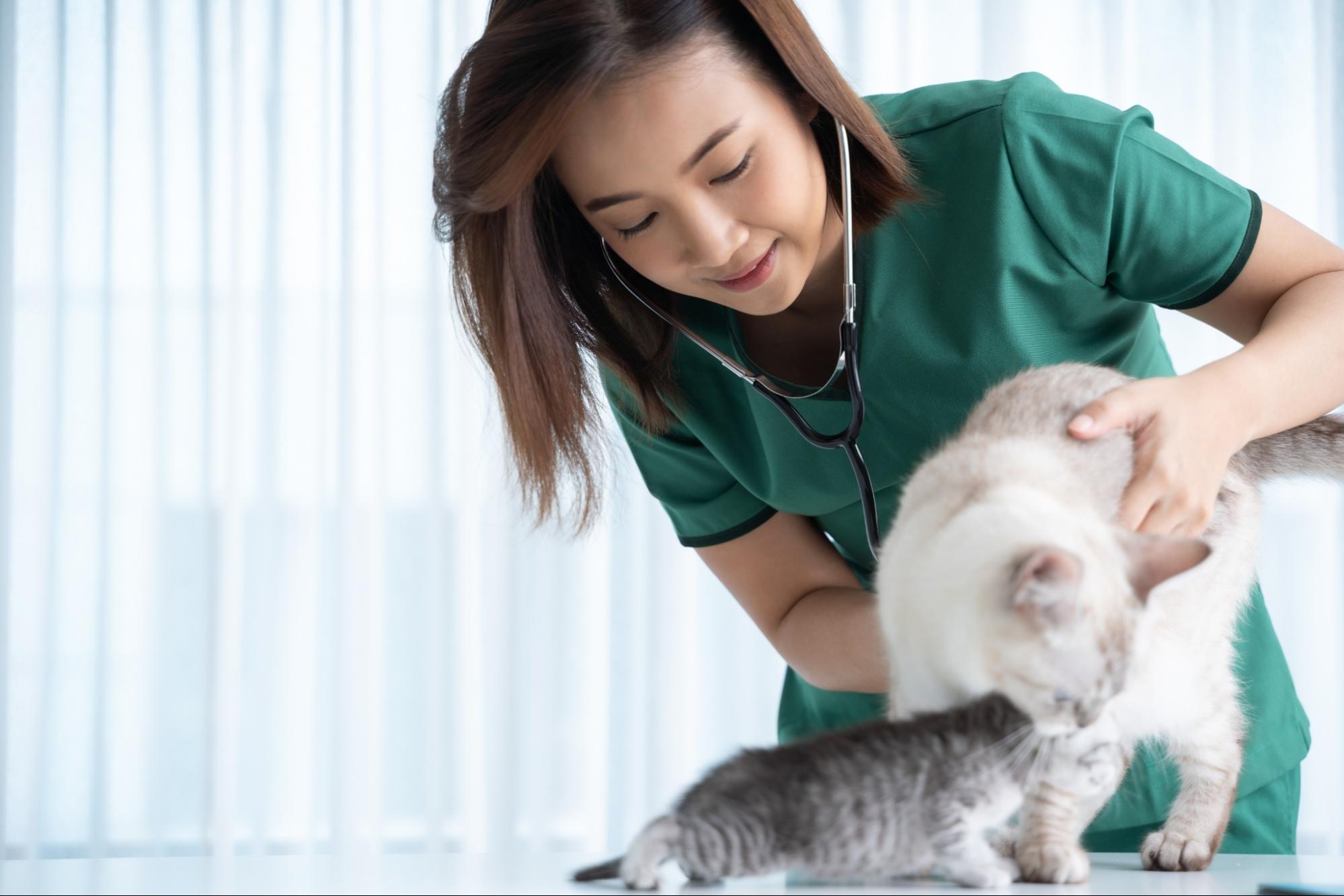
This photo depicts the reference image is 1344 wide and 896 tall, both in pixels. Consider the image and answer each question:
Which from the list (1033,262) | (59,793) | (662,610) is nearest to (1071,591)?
(1033,262)

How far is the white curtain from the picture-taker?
9.70ft

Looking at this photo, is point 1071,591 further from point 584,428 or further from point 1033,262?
point 584,428

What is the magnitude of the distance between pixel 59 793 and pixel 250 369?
55.3 inches

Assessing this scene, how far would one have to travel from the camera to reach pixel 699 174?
1.05m

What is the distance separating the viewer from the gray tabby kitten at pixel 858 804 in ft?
2.36

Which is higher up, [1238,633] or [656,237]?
[656,237]

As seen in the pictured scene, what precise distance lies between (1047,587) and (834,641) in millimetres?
647

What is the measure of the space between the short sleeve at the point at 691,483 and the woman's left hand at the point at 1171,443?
2.13 ft

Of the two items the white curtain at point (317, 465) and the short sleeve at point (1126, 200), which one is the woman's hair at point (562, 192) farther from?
the white curtain at point (317, 465)

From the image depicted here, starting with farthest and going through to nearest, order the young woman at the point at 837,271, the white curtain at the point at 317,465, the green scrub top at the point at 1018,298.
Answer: the white curtain at the point at 317,465, the green scrub top at the point at 1018,298, the young woman at the point at 837,271

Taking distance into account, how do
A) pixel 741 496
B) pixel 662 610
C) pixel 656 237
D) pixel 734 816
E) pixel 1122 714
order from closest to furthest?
pixel 734 816 < pixel 1122 714 < pixel 656 237 < pixel 741 496 < pixel 662 610

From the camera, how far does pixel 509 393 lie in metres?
1.28

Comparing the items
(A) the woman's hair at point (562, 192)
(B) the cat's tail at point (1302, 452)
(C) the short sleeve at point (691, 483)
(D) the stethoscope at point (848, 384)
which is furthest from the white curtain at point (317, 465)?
(B) the cat's tail at point (1302, 452)

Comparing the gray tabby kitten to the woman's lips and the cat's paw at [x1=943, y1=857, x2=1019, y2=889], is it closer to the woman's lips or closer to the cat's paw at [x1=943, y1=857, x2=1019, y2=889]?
the cat's paw at [x1=943, y1=857, x2=1019, y2=889]
